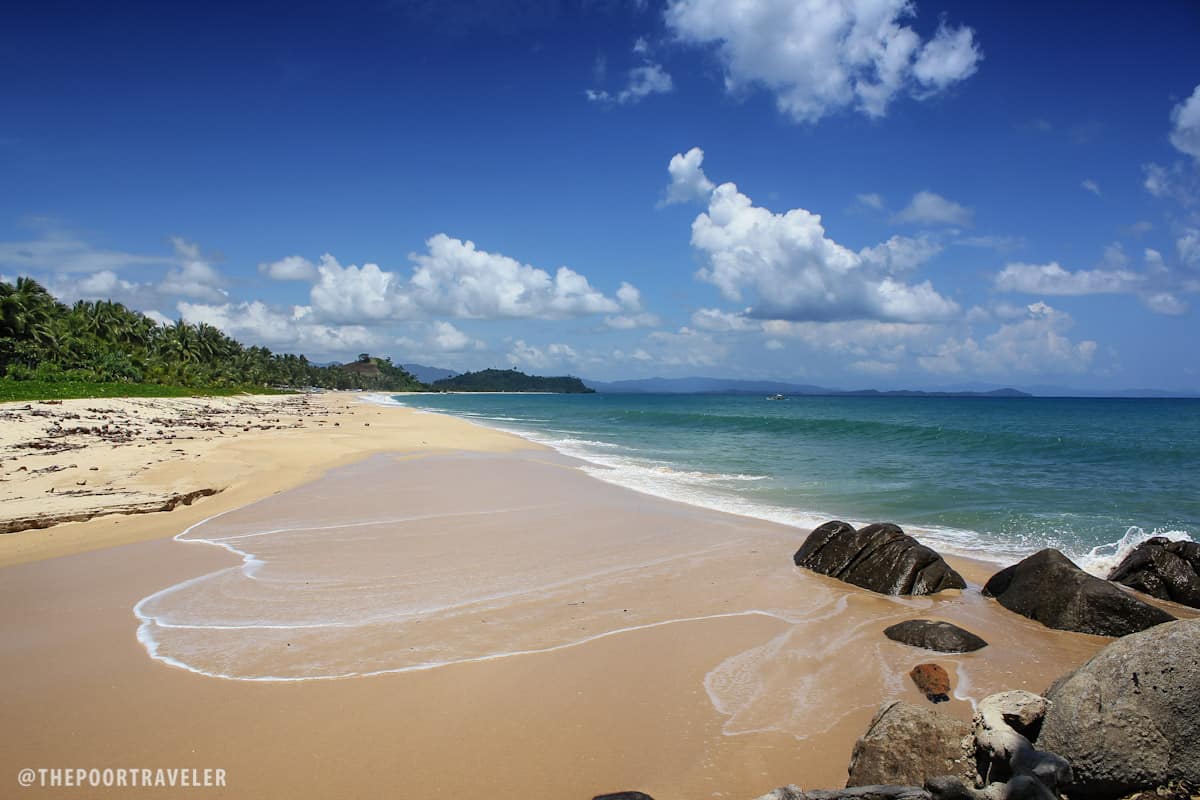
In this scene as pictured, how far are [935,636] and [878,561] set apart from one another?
246 cm

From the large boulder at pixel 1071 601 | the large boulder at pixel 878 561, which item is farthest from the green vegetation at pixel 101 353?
the large boulder at pixel 1071 601

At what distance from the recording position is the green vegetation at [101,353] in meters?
48.2

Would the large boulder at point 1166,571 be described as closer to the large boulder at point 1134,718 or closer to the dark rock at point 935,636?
the dark rock at point 935,636

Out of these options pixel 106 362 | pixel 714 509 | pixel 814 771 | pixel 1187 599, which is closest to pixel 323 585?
pixel 814 771

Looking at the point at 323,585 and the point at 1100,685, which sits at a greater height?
the point at 1100,685

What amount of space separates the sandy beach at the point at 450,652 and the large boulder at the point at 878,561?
319 millimetres

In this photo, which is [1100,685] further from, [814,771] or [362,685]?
[362,685]

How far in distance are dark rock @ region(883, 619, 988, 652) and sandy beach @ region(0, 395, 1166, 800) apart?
6.7 inches

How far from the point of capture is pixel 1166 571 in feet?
28.3

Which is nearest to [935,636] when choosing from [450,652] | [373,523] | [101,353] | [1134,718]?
[1134,718]

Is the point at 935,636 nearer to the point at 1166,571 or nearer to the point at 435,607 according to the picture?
the point at 1166,571

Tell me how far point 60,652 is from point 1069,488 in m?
23.4

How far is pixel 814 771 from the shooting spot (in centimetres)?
431

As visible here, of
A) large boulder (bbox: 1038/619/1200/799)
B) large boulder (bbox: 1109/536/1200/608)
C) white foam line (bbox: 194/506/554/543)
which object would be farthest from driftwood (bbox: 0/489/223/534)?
large boulder (bbox: 1109/536/1200/608)
